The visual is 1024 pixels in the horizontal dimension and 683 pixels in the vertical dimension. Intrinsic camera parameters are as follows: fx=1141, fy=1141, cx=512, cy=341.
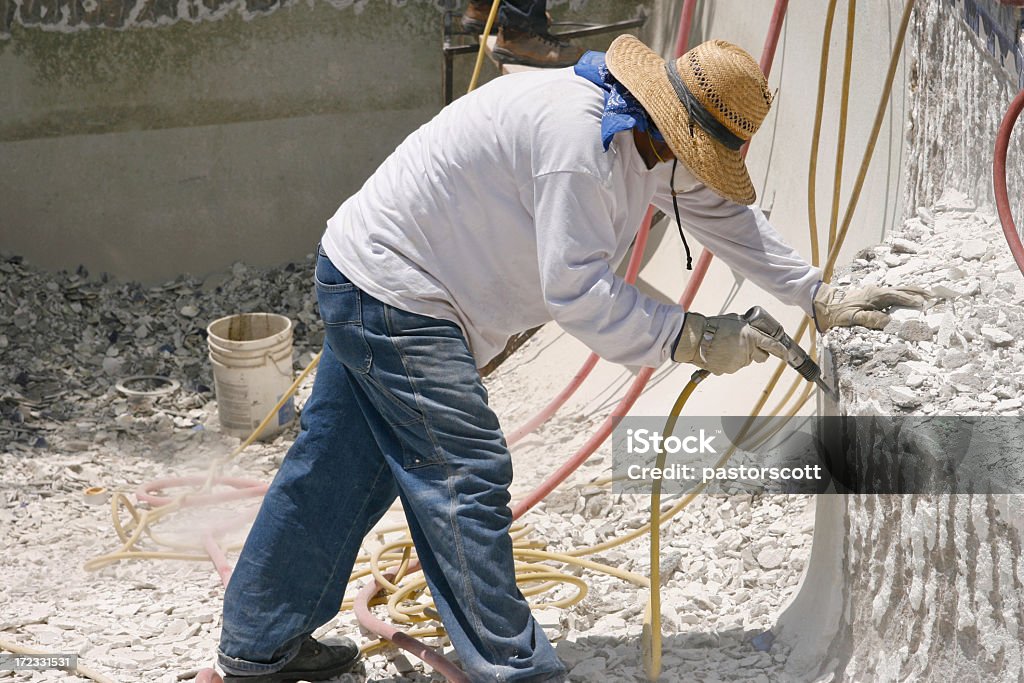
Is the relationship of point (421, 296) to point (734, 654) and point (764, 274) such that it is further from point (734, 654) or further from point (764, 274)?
point (734, 654)

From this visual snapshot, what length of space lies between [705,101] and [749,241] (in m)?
0.48

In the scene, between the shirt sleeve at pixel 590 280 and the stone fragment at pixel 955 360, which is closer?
the shirt sleeve at pixel 590 280

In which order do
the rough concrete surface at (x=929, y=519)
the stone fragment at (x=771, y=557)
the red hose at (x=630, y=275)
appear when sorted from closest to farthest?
the rough concrete surface at (x=929, y=519) → the stone fragment at (x=771, y=557) → the red hose at (x=630, y=275)

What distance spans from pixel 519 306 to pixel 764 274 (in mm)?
573

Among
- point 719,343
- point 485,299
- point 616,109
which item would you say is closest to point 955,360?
point 719,343

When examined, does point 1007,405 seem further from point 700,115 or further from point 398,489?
point 398,489

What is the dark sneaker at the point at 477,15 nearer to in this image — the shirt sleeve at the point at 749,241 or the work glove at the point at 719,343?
the shirt sleeve at the point at 749,241

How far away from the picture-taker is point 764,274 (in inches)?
100

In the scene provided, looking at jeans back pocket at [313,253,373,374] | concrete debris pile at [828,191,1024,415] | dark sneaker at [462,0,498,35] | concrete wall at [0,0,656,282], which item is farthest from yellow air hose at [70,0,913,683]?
concrete wall at [0,0,656,282]

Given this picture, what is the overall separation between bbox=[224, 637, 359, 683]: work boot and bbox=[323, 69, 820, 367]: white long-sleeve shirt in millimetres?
887

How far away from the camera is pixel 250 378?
181 inches

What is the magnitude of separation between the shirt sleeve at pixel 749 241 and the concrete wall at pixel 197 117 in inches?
137

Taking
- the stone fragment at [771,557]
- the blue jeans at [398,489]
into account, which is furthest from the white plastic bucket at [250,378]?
the stone fragment at [771,557]

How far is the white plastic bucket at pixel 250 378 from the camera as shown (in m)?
4.56
